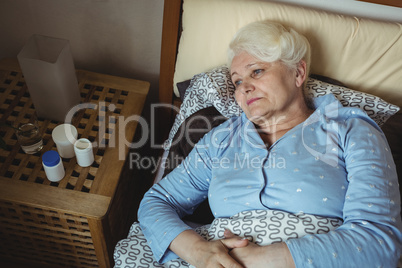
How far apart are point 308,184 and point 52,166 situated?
0.82 meters

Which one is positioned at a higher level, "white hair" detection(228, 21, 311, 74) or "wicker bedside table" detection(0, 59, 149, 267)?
"white hair" detection(228, 21, 311, 74)

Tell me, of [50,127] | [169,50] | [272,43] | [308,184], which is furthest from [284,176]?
[50,127]

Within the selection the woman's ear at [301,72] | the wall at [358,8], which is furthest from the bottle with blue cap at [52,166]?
the wall at [358,8]

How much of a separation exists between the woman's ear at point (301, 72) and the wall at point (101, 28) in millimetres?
325

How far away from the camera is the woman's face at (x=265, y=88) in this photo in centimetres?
111

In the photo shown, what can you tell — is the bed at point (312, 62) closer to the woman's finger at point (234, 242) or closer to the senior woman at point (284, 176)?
the senior woman at point (284, 176)

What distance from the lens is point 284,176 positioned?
1056 millimetres

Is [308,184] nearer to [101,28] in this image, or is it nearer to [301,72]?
[301,72]

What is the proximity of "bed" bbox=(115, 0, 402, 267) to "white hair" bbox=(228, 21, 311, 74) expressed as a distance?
9 cm

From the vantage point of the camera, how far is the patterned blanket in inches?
38.0

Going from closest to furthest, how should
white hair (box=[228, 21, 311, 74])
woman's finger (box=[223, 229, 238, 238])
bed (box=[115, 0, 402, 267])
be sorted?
woman's finger (box=[223, 229, 238, 238]) → white hair (box=[228, 21, 311, 74]) → bed (box=[115, 0, 402, 267])

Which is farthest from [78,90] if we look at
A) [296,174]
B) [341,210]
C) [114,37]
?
[341,210]

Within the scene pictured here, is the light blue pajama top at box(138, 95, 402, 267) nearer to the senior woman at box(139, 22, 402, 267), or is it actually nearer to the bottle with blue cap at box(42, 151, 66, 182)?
the senior woman at box(139, 22, 402, 267)

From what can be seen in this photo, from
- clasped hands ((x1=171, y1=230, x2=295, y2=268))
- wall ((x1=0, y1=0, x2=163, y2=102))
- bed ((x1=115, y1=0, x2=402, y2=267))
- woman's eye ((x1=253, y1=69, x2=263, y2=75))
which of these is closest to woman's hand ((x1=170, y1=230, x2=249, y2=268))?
clasped hands ((x1=171, y1=230, x2=295, y2=268))
